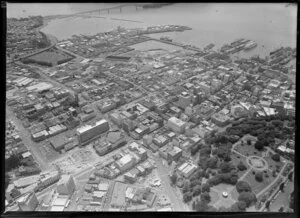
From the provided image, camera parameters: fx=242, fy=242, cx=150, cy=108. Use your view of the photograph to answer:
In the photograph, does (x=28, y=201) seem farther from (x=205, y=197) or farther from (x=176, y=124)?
(x=176, y=124)

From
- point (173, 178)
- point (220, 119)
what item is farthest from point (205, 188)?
point (220, 119)

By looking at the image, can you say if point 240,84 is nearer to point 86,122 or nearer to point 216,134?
point 216,134

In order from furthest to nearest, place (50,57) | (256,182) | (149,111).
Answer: (50,57) < (149,111) < (256,182)

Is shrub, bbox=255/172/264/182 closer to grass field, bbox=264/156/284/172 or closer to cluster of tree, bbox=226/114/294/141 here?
grass field, bbox=264/156/284/172

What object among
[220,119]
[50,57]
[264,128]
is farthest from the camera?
[50,57]

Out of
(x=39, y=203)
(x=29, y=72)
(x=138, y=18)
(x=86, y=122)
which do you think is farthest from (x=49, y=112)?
(x=138, y=18)

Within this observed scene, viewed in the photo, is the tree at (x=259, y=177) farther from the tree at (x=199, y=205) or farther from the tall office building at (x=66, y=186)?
the tall office building at (x=66, y=186)
